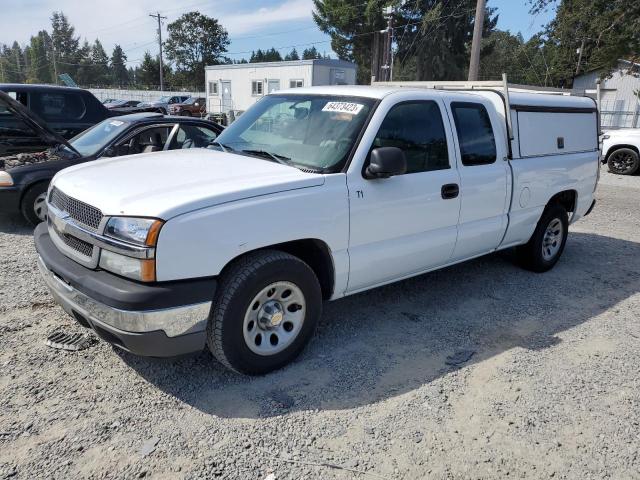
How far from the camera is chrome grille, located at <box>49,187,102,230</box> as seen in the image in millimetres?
2990

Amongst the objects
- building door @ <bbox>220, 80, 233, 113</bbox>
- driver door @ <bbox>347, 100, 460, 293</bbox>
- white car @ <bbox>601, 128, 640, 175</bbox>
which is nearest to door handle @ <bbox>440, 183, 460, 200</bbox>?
driver door @ <bbox>347, 100, 460, 293</bbox>

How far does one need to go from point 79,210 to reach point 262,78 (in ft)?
104

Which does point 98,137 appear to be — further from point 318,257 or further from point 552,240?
point 552,240

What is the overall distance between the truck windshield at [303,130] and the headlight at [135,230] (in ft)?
3.95

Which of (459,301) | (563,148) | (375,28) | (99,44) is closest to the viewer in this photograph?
(459,301)

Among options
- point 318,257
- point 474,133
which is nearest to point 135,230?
point 318,257

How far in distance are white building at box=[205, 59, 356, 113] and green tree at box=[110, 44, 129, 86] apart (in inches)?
4467

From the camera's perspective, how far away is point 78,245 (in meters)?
3.13

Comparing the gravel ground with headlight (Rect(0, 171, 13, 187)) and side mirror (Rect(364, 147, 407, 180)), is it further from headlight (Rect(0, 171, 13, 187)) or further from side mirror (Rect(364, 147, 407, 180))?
headlight (Rect(0, 171, 13, 187))

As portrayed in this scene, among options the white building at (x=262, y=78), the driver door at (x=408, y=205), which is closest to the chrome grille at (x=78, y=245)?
the driver door at (x=408, y=205)

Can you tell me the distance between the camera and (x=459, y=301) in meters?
4.90

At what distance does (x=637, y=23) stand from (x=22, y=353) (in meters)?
23.3

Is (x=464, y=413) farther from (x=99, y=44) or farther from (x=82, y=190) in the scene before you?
(x=99, y=44)

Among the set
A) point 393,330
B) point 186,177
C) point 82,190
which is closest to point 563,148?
point 393,330
